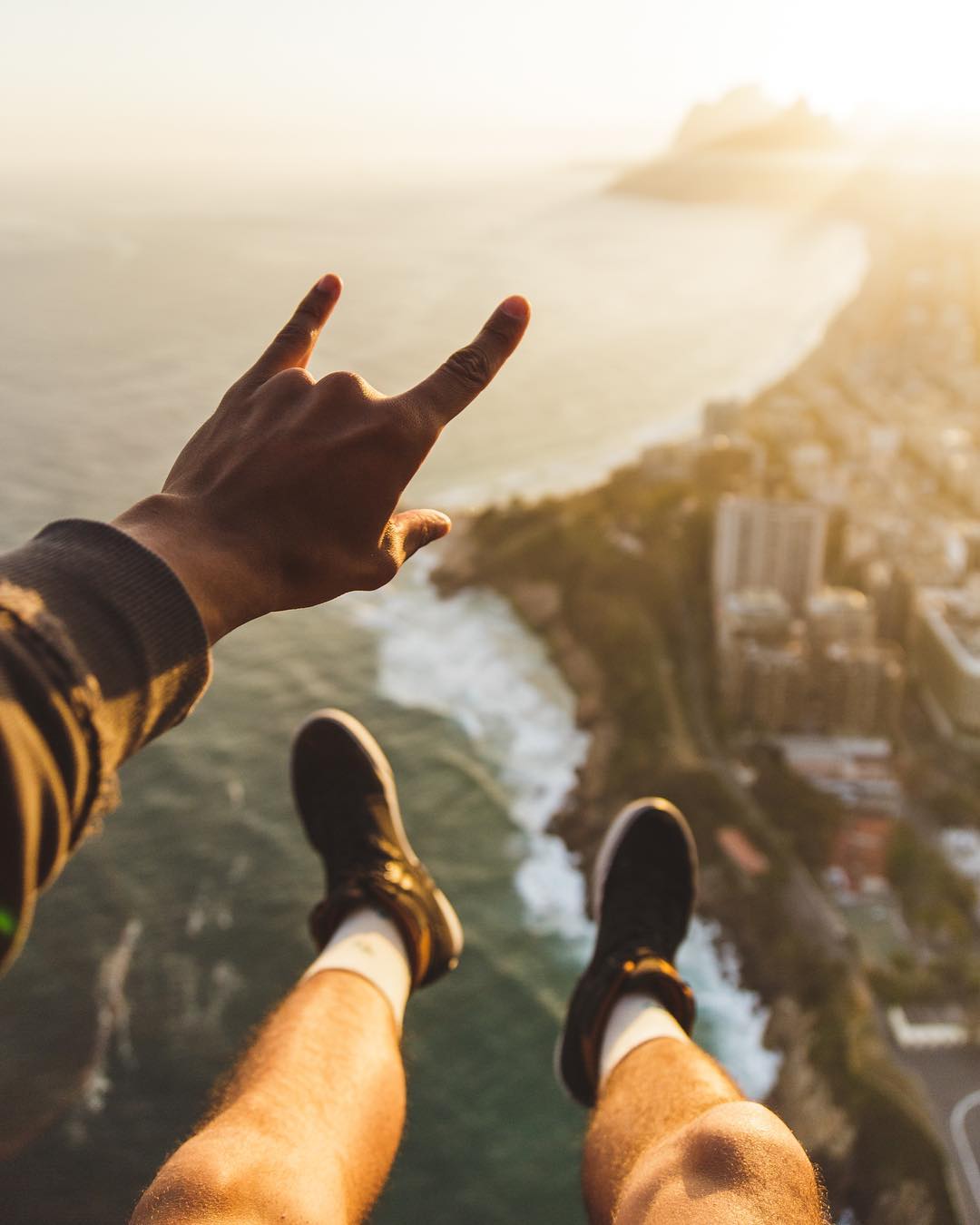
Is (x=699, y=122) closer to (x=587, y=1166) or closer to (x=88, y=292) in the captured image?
(x=88, y=292)

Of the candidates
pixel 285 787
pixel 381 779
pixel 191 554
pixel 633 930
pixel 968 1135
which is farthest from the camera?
pixel 285 787

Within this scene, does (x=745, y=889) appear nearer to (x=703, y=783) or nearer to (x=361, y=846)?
(x=703, y=783)

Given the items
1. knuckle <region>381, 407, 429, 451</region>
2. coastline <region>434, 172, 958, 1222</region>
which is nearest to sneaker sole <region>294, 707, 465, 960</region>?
knuckle <region>381, 407, 429, 451</region>

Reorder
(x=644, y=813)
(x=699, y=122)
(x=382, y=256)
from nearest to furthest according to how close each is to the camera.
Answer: (x=644, y=813)
(x=382, y=256)
(x=699, y=122)

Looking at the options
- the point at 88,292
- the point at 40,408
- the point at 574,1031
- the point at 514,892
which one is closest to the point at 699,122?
the point at 88,292

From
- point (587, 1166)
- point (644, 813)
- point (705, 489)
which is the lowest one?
point (705, 489)

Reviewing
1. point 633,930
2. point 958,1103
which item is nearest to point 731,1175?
point 633,930

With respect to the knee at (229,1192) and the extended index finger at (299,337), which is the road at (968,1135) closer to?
the knee at (229,1192)
